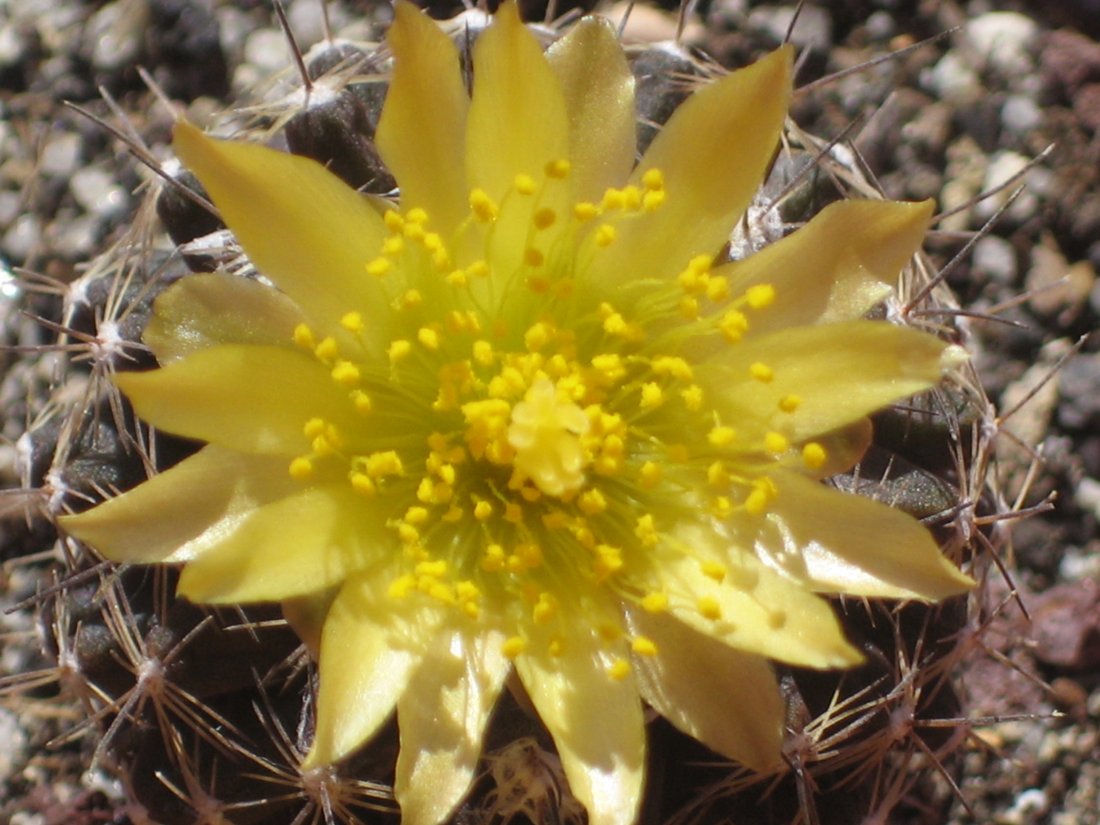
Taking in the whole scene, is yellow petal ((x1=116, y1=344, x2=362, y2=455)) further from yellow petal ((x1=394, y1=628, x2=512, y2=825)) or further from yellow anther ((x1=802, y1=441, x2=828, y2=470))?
yellow anther ((x1=802, y1=441, x2=828, y2=470))

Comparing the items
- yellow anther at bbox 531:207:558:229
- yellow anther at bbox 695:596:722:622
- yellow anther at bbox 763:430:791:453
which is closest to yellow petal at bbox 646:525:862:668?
yellow anther at bbox 695:596:722:622

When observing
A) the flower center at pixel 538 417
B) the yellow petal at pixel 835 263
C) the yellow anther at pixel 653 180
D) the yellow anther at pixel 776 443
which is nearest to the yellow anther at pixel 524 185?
the flower center at pixel 538 417

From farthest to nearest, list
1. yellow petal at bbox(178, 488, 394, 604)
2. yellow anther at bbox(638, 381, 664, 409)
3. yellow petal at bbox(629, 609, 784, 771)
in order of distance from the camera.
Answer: yellow anther at bbox(638, 381, 664, 409)
yellow petal at bbox(629, 609, 784, 771)
yellow petal at bbox(178, 488, 394, 604)

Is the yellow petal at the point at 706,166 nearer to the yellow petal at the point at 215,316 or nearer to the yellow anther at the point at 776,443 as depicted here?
the yellow anther at the point at 776,443

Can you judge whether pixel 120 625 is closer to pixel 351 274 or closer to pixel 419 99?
pixel 351 274

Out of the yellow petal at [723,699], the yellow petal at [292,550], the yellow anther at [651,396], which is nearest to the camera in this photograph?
the yellow petal at [292,550]

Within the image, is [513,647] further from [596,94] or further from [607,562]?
[596,94]
